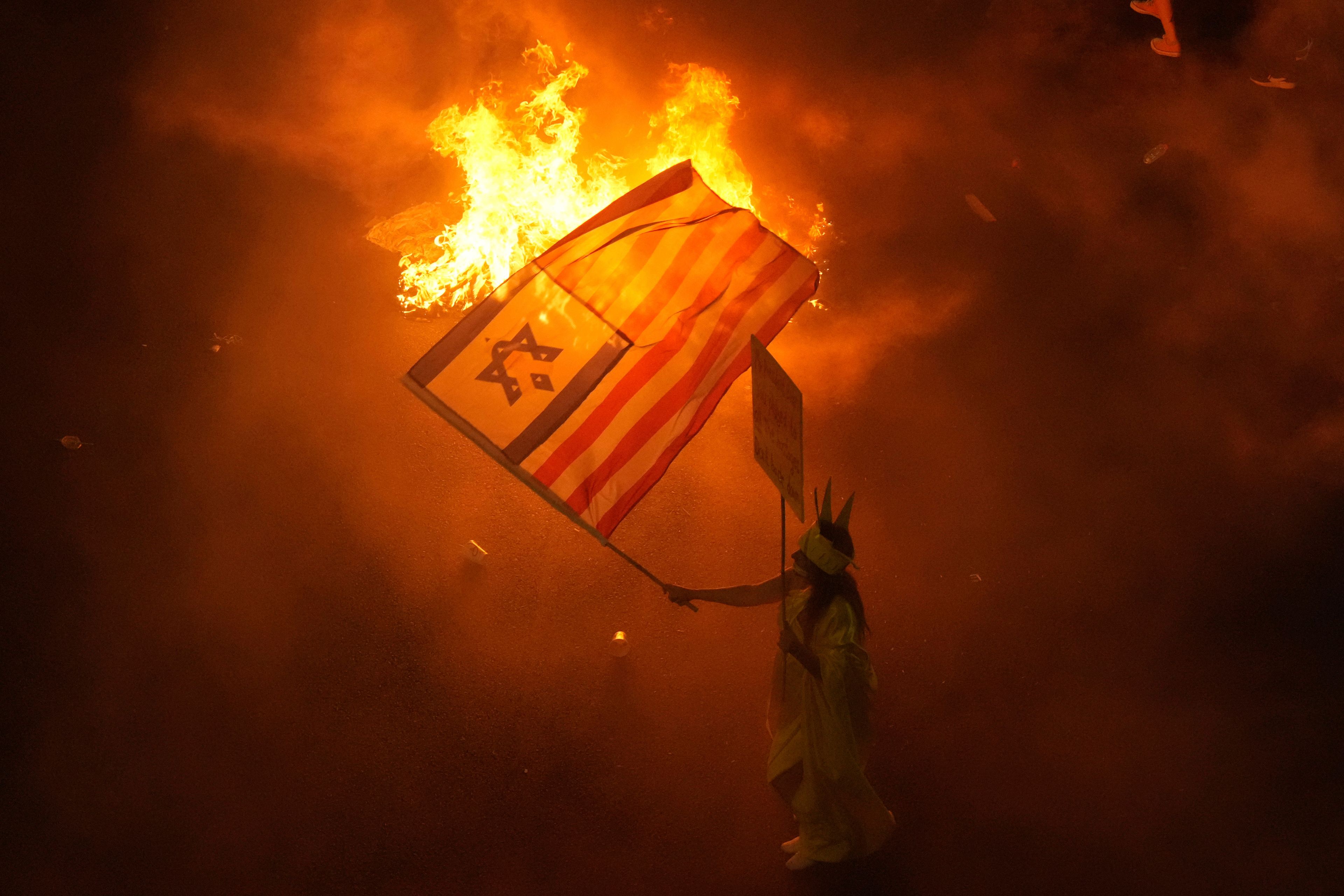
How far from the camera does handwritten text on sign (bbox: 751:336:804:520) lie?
4.06 metres

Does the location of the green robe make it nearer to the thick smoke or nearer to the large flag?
the thick smoke

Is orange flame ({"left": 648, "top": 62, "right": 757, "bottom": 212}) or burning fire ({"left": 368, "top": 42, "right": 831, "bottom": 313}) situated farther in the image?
orange flame ({"left": 648, "top": 62, "right": 757, "bottom": 212})

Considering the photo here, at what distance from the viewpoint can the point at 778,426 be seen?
414 centimetres

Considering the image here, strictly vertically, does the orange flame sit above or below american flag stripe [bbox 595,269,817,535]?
above

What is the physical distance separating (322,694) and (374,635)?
423 mm

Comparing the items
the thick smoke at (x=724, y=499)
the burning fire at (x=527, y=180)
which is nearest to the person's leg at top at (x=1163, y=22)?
the thick smoke at (x=724, y=499)

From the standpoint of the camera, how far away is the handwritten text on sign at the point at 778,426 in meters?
4.06

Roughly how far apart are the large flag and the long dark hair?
0.76 metres

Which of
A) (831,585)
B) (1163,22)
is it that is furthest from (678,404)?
(1163,22)

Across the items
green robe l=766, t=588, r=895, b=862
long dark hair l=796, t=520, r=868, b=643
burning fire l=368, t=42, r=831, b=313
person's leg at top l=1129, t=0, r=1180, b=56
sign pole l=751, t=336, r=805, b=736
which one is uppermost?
person's leg at top l=1129, t=0, r=1180, b=56

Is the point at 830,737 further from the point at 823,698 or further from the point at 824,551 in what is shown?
the point at 824,551

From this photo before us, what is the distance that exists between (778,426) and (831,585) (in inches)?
30.3

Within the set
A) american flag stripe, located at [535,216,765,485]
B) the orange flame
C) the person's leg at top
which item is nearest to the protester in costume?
american flag stripe, located at [535,216,765,485]

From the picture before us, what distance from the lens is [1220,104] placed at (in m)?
8.57
